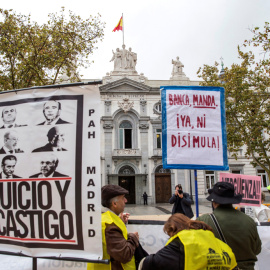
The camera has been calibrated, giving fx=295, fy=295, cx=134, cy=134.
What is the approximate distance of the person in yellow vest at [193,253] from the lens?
6.64ft

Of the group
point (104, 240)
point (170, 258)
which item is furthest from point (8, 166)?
point (170, 258)

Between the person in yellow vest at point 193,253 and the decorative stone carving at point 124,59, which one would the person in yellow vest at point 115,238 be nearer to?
the person in yellow vest at point 193,253

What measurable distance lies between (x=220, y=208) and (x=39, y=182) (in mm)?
1682

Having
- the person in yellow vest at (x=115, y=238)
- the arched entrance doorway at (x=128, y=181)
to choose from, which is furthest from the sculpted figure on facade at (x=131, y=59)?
the person in yellow vest at (x=115, y=238)

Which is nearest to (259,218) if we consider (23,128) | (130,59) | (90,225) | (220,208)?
(220,208)

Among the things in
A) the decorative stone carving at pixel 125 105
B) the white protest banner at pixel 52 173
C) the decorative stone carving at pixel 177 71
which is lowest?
the white protest banner at pixel 52 173

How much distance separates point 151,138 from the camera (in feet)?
89.7

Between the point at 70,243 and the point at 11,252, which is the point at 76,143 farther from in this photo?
the point at 11,252

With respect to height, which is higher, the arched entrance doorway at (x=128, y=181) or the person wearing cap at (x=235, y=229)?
the person wearing cap at (x=235, y=229)

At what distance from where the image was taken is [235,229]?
2.66 m

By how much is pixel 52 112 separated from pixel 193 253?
153 cm

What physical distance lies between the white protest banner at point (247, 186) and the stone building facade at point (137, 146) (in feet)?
67.5

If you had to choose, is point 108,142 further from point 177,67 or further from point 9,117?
point 9,117

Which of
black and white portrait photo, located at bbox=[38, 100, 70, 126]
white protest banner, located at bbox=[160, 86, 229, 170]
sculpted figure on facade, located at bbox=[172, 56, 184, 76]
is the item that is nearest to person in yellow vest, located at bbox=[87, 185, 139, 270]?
black and white portrait photo, located at bbox=[38, 100, 70, 126]
